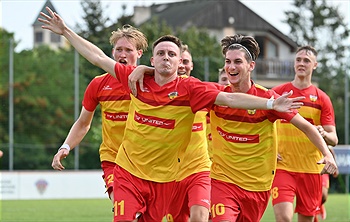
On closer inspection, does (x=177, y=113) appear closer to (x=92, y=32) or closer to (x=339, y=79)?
(x=92, y=32)

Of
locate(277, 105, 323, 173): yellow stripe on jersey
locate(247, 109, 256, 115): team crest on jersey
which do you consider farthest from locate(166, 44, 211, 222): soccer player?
locate(277, 105, 323, 173): yellow stripe on jersey

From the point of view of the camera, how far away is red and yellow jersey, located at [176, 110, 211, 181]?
934 centimetres

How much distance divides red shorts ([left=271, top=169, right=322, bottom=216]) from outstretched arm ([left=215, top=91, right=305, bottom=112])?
3.40m

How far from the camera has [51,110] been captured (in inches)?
1303

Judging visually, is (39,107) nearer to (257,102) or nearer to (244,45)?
(244,45)

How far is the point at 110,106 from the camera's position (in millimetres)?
9789

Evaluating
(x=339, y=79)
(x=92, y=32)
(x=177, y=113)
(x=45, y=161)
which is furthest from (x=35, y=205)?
(x=339, y=79)

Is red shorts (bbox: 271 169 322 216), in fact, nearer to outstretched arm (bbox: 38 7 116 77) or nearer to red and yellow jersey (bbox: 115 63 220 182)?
red and yellow jersey (bbox: 115 63 220 182)

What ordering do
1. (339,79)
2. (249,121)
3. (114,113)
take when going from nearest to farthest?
(249,121), (114,113), (339,79)

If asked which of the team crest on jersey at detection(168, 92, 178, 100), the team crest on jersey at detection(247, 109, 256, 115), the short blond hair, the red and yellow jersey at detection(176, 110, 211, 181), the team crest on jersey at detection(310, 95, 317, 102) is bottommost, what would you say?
the red and yellow jersey at detection(176, 110, 211, 181)

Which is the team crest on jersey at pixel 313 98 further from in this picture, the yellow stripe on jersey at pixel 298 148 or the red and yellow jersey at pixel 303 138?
the yellow stripe on jersey at pixel 298 148

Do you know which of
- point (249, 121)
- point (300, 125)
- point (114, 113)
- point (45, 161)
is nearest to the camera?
point (300, 125)

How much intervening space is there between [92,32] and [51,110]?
15430 mm

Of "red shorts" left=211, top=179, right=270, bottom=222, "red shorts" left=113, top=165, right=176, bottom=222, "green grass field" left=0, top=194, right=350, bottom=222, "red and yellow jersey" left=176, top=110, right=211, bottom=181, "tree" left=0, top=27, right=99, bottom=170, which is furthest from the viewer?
"tree" left=0, top=27, right=99, bottom=170
